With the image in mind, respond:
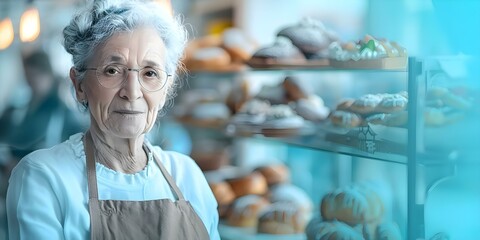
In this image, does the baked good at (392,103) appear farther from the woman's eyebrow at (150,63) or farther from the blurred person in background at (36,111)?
the blurred person in background at (36,111)

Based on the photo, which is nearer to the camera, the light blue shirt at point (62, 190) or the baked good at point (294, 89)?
the light blue shirt at point (62, 190)

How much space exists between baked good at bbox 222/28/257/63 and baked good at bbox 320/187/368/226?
3.51ft

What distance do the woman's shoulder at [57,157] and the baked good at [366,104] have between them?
0.64 meters

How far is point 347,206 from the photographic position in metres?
1.72

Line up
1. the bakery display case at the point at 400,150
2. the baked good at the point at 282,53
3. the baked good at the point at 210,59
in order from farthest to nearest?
the baked good at the point at 210,59, the baked good at the point at 282,53, the bakery display case at the point at 400,150

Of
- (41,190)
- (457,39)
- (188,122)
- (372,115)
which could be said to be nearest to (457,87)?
(457,39)

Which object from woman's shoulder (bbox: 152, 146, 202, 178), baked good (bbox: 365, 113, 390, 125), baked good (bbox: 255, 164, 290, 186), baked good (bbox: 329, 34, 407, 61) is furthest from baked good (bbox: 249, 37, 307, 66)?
woman's shoulder (bbox: 152, 146, 202, 178)

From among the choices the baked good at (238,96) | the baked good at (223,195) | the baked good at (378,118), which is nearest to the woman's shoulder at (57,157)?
the baked good at (378,118)

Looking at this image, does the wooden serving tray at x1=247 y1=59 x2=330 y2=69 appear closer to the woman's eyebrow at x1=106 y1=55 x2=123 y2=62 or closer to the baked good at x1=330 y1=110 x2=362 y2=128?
the baked good at x1=330 y1=110 x2=362 y2=128

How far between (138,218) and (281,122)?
3.30 ft

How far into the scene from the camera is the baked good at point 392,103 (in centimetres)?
151

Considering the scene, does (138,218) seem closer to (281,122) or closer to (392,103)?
(392,103)

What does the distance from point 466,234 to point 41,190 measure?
2.76 ft

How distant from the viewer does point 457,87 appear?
1448 mm
